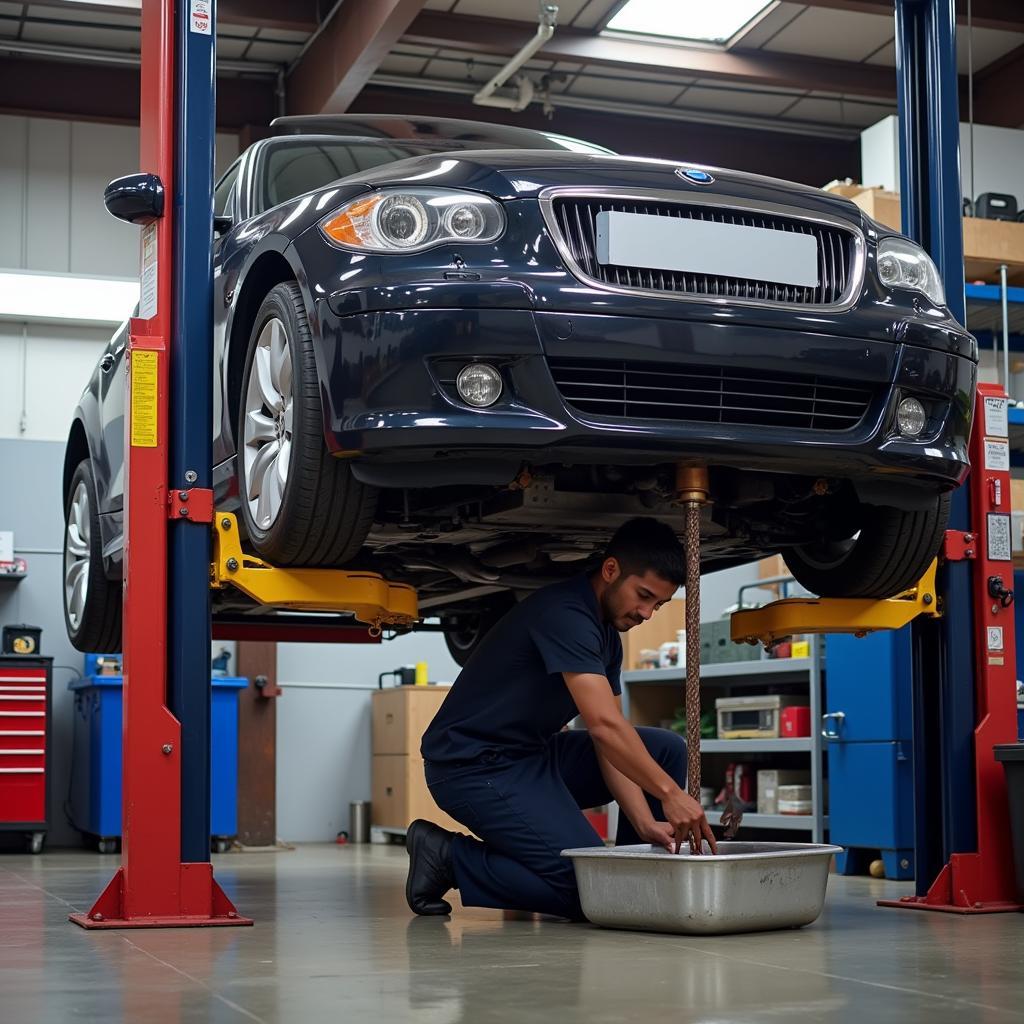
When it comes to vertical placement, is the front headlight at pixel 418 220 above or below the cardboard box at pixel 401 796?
above

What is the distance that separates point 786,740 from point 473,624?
1.53 meters

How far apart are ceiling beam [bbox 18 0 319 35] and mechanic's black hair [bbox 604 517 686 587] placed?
6303 millimetres

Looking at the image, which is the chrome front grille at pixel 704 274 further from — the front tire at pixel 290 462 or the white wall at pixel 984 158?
the white wall at pixel 984 158

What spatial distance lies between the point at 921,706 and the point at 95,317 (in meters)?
6.64

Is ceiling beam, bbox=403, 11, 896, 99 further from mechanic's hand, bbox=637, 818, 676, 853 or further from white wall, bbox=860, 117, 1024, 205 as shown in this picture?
mechanic's hand, bbox=637, 818, 676, 853

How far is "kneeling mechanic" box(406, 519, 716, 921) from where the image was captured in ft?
11.5

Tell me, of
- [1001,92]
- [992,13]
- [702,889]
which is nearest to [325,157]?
[702,889]

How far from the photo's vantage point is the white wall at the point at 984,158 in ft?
28.3

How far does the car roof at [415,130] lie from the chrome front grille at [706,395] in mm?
1578

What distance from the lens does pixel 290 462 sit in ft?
10.8

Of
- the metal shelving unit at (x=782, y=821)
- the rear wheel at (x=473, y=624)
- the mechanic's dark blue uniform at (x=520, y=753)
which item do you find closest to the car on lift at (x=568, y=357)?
the mechanic's dark blue uniform at (x=520, y=753)

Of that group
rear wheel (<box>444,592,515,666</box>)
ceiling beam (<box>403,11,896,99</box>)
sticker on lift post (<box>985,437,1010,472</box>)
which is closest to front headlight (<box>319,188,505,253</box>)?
sticker on lift post (<box>985,437,1010,472</box>)

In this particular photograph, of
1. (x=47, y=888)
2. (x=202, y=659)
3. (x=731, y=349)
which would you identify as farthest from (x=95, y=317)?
(x=731, y=349)

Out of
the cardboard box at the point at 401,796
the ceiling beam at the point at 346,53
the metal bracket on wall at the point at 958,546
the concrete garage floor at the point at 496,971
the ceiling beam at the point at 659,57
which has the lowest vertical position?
the cardboard box at the point at 401,796
